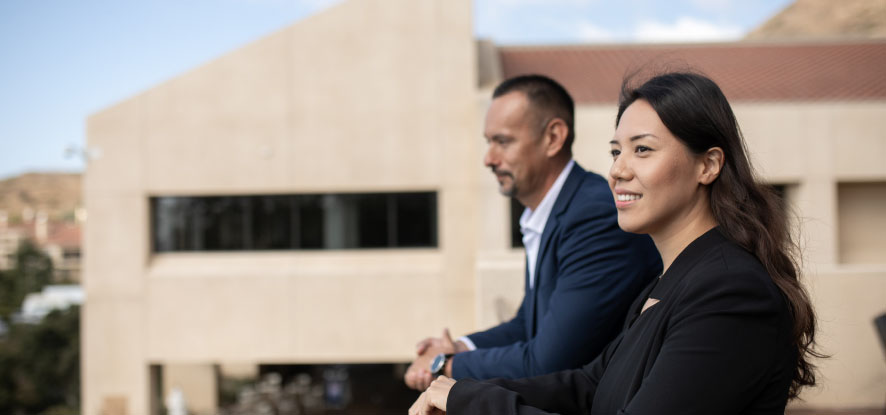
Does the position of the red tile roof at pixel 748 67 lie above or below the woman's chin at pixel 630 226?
above

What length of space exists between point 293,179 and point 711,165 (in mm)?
15046

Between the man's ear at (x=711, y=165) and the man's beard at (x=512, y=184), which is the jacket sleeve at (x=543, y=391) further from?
the man's beard at (x=512, y=184)

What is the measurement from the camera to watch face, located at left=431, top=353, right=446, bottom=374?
2.31 m

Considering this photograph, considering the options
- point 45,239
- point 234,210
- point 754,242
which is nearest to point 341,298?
point 234,210

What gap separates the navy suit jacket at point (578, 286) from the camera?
2010 millimetres

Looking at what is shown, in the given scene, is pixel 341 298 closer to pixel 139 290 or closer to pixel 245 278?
pixel 245 278

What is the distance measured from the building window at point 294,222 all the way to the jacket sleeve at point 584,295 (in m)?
13.6

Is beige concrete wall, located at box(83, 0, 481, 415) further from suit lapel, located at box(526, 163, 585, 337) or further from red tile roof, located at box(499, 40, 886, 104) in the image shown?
suit lapel, located at box(526, 163, 585, 337)

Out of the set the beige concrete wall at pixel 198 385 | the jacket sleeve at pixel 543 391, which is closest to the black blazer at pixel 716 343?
the jacket sleeve at pixel 543 391

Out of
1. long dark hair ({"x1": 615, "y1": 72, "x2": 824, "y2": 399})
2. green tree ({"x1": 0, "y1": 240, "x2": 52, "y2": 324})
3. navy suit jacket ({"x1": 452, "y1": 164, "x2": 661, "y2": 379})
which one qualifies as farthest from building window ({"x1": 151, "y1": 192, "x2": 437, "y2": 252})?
green tree ({"x1": 0, "y1": 240, "x2": 52, "y2": 324})

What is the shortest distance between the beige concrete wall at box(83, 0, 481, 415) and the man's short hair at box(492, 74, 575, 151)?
12662 millimetres

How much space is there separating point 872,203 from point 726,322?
1656 centimetres

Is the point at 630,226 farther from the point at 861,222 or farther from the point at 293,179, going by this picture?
the point at 861,222

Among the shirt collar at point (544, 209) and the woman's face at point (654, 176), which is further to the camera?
the shirt collar at point (544, 209)
